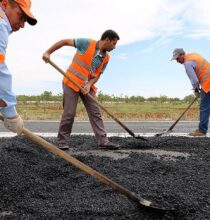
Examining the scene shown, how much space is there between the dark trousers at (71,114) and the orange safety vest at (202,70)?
2992mm

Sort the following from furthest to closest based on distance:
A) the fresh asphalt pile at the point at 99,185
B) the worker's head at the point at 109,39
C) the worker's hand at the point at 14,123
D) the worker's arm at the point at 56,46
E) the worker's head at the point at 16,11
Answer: the worker's arm at the point at 56,46, the worker's head at the point at 109,39, the fresh asphalt pile at the point at 99,185, the worker's hand at the point at 14,123, the worker's head at the point at 16,11

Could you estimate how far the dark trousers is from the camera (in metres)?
7.03

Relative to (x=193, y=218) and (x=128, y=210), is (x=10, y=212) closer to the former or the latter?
(x=128, y=210)

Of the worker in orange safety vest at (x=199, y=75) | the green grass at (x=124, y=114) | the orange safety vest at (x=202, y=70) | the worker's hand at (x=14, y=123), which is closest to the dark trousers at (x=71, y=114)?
the worker in orange safety vest at (x=199, y=75)

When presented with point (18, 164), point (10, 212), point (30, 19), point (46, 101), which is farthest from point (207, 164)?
point (46, 101)

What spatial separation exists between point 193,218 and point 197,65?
6007 millimetres

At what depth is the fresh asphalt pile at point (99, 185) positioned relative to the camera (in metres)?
3.93

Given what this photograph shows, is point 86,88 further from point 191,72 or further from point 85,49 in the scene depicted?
point 191,72

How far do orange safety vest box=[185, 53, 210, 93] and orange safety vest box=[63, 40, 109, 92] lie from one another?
287 cm

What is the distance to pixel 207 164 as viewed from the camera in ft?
20.2

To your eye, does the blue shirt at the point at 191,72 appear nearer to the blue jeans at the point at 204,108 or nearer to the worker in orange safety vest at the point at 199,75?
the worker in orange safety vest at the point at 199,75

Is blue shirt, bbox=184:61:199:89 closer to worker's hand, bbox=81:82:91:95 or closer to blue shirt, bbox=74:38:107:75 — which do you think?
blue shirt, bbox=74:38:107:75

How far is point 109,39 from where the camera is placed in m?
6.71

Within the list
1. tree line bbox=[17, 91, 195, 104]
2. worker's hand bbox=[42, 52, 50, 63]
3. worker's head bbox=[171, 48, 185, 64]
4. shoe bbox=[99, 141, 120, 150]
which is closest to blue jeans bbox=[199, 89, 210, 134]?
worker's head bbox=[171, 48, 185, 64]
